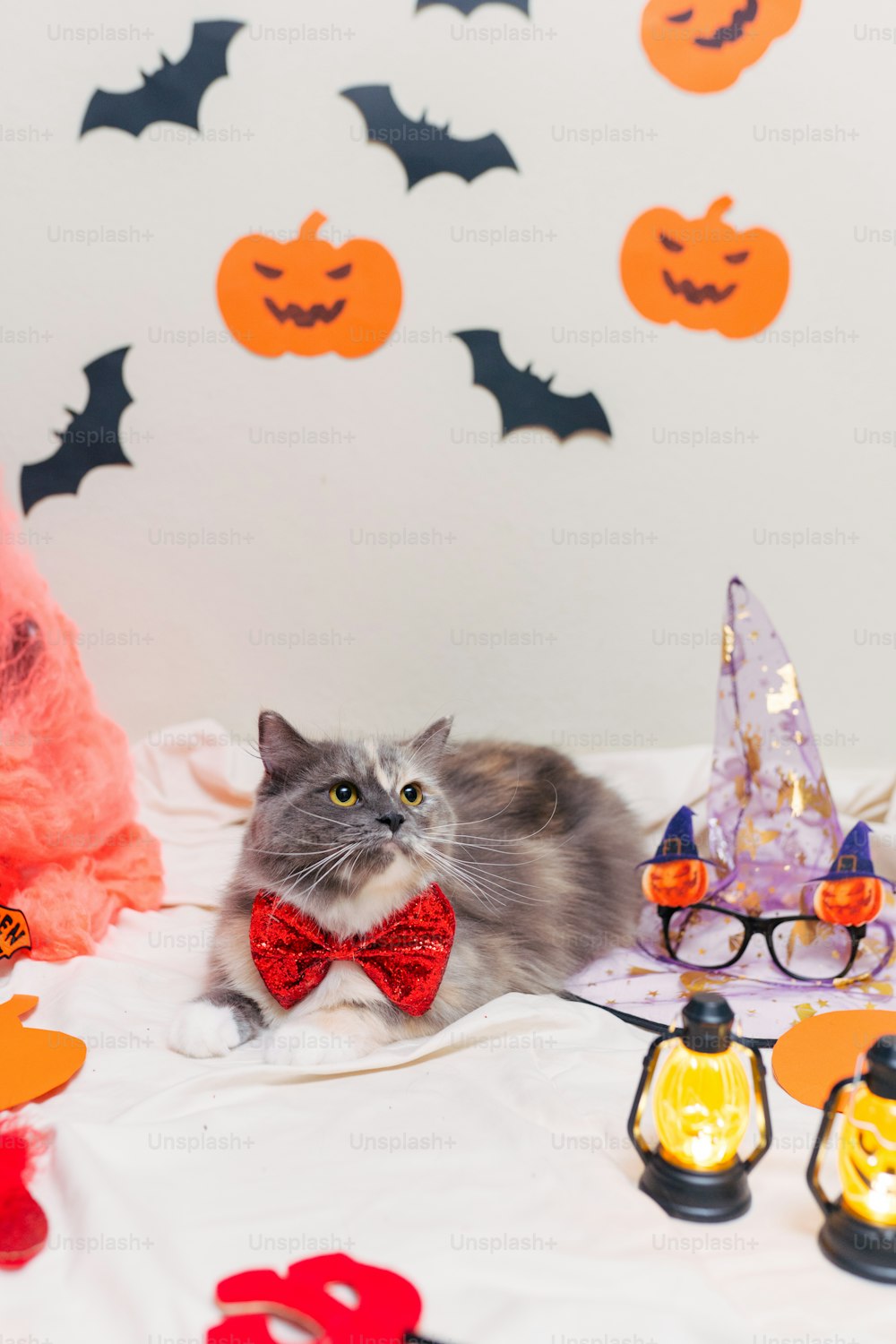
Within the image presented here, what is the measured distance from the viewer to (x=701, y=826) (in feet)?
6.12

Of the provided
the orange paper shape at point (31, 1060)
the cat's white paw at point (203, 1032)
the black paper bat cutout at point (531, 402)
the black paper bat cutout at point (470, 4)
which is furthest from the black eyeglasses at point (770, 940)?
the black paper bat cutout at point (470, 4)

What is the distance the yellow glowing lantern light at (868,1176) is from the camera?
86 centimetres

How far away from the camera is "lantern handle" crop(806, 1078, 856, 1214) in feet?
2.96

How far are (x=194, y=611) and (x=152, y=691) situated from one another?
A: 0.69 ft

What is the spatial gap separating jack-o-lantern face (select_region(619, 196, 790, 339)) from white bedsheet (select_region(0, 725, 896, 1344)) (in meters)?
1.40

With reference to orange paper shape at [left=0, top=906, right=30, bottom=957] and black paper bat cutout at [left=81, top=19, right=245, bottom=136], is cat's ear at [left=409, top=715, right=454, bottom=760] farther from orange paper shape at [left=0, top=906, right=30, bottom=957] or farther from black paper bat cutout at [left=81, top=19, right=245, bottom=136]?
black paper bat cutout at [left=81, top=19, right=245, bottom=136]

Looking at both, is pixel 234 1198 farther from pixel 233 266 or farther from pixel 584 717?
pixel 233 266

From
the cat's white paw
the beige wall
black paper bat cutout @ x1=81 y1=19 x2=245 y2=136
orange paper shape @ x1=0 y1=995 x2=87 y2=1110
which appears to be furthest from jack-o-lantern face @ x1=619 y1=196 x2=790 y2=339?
orange paper shape @ x1=0 y1=995 x2=87 y2=1110

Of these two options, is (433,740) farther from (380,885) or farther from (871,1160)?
(871,1160)

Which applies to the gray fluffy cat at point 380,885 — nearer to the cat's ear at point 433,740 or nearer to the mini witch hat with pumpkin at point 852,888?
the cat's ear at point 433,740

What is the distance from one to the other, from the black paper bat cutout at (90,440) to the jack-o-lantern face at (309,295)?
267 mm

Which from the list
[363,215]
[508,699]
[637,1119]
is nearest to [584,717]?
[508,699]

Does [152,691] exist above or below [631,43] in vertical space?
below

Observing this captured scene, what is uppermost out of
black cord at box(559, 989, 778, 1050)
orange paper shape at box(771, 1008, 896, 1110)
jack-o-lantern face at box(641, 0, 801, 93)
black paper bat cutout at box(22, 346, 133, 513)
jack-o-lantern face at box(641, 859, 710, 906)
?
jack-o-lantern face at box(641, 0, 801, 93)
